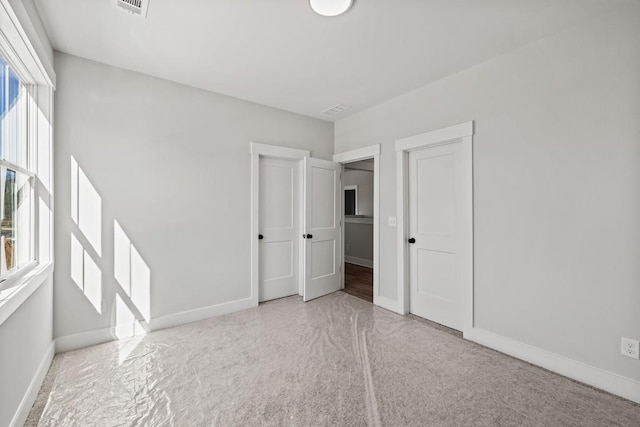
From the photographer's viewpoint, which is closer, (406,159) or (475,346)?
(475,346)

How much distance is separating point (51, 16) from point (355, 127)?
3.21 metres

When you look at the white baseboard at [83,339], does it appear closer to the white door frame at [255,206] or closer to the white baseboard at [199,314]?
the white baseboard at [199,314]

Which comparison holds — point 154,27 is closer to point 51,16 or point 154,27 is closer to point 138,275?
point 51,16

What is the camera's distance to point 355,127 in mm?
4137

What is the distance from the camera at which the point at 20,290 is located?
1.61 meters

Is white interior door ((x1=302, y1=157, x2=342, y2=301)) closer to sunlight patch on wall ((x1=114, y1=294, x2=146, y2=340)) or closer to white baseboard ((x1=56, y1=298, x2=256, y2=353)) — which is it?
white baseboard ((x1=56, y1=298, x2=256, y2=353))

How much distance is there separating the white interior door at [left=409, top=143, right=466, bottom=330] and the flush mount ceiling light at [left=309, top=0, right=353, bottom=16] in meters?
1.81

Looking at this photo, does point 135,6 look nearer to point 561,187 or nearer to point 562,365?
point 561,187

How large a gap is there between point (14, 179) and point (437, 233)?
3.64m

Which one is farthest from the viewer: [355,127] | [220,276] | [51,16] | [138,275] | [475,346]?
[355,127]

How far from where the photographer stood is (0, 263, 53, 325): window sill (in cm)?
141

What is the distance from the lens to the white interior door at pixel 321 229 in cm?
393

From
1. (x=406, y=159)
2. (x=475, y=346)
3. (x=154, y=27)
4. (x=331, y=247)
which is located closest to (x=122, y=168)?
(x=154, y=27)

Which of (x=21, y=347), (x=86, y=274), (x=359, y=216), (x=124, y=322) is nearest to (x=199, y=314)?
(x=124, y=322)
